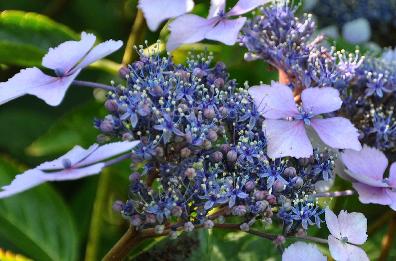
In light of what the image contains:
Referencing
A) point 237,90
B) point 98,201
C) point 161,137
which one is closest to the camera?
point 161,137

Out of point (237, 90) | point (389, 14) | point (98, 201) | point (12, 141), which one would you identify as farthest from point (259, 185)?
point (12, 141)

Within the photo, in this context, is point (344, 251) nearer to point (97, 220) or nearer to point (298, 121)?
point (298, 121)

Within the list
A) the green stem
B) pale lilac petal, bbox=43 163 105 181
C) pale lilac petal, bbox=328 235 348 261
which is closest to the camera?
pale lilac petal, bbox=43 163 105 181

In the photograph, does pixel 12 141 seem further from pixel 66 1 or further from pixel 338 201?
pixel 338 201

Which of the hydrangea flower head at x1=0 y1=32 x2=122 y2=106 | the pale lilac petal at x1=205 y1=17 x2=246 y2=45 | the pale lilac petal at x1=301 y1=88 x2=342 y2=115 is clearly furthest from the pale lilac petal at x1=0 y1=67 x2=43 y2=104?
the pale lilac petal at x1=301 y1=88 x2=342 y2=115

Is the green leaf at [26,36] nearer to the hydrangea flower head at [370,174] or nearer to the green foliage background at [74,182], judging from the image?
the green foliage background at [74,182]

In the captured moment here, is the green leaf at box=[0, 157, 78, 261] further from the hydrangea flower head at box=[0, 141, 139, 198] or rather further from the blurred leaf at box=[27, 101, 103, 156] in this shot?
the hydrangea flower head at box=[0, 141, 139, 198]

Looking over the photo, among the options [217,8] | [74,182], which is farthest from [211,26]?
[74,182]
